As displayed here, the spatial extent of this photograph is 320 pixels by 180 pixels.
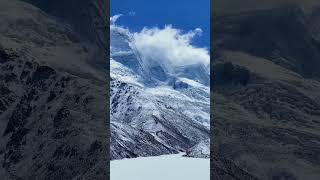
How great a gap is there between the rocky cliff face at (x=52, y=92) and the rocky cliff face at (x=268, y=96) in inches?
90.3

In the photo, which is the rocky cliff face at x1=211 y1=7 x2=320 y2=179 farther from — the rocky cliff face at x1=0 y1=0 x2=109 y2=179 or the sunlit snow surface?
the sunlit snow surface

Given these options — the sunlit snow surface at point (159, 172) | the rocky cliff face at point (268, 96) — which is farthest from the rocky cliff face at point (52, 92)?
the sunlit snow surface at point (159, 172)

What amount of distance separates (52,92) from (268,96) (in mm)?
3903

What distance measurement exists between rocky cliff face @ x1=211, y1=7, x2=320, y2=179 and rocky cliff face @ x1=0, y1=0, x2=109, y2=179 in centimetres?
229

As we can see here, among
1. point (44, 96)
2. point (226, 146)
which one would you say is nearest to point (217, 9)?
point (226, 146)

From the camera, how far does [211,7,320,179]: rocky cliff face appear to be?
9359 mm

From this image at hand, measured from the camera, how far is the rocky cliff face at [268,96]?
9.36 meters

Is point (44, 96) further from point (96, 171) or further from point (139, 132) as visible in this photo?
point (139, 132)

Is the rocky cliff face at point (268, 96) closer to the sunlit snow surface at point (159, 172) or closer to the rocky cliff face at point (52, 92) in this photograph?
the rocky cliff face at point (52, 92)

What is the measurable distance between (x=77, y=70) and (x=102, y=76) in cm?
59

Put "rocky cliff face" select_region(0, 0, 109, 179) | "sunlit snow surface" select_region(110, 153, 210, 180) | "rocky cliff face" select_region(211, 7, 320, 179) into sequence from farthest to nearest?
"sunlit snow surface" select_region(110, 153, 210, 180), "rocky cliff face" select_region(211, 7, 320, 179), "rocky cliff face" select_region(0, 0, 109, 179)

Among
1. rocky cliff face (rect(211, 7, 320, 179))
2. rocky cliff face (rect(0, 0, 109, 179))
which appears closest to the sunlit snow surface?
rocky cliff face (rect(0, 0, 109, 179))

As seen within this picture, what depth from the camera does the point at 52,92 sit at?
31.3 ft

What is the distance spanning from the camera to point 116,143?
128 ft
